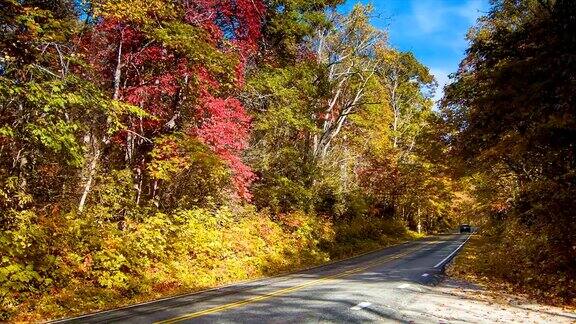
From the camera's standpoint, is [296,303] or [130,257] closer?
[296,303]

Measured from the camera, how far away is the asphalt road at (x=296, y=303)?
8.99 meters

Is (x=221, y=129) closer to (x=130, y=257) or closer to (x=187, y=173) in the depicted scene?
(x=187, y=173)

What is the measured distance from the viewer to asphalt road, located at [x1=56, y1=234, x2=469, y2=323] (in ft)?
29.5

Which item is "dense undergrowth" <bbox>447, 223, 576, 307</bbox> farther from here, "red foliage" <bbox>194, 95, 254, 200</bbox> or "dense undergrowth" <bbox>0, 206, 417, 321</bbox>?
"red foliage" <bbox>194, 95, 254, 200</bbox>

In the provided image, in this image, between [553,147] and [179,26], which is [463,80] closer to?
[553,147]

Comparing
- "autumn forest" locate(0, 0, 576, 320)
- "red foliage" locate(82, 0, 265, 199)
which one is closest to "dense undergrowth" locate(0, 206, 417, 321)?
"autumn forest" locate(0, 0, 576, 320)

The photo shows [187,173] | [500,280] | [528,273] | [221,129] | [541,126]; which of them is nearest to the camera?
[541,126]

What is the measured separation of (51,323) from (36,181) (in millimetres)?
6211

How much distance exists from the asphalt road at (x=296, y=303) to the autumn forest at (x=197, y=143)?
1917 mm

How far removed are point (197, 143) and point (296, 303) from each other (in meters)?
7.19

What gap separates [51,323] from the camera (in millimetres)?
9430

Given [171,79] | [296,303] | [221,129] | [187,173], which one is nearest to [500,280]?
[296,303]

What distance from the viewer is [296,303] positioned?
34.6 feet

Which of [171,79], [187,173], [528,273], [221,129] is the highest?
[171,79]
